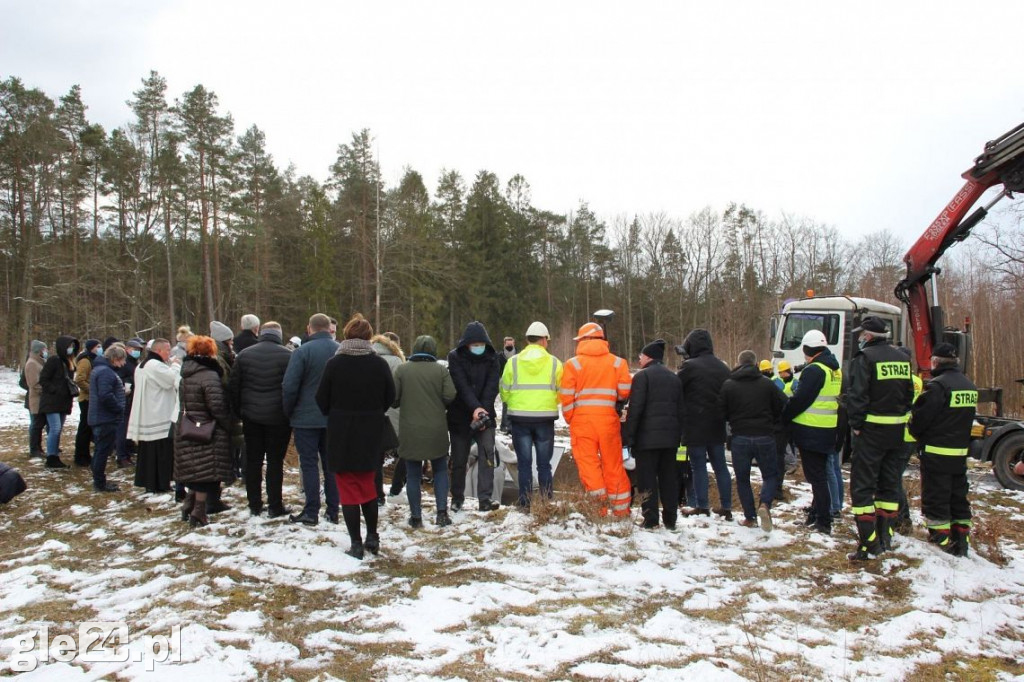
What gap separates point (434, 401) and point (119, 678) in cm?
333

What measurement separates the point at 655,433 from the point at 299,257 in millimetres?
34988

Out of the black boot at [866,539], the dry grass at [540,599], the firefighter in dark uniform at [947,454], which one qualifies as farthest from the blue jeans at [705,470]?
the firefighter in dark uniform at [947,454]

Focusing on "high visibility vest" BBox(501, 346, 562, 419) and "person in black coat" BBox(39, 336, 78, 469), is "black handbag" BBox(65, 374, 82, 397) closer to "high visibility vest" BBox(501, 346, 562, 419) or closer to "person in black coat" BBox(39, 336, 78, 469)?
"person in black coat" BBox(39, 336, 78, 469)

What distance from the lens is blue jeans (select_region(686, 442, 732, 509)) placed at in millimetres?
6527

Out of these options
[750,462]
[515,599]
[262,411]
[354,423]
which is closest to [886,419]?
[750,462]

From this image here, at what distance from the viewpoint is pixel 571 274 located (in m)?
48.7

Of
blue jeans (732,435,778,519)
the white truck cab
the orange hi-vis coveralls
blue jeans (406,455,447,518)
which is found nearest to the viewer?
the orange hi-vis coveralls

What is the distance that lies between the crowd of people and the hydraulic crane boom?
6.40 m

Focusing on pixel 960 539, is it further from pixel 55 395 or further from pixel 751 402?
pixel 55 395

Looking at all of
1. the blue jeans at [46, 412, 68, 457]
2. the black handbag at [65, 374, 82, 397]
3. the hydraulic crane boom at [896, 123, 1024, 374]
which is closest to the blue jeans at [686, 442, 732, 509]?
the hydraulic crane boom at [896, 123, 1024, 374]

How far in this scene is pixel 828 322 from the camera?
13.2 m

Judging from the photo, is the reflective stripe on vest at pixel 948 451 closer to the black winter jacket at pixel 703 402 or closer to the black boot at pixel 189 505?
the black winter jacket at pixel 703 402

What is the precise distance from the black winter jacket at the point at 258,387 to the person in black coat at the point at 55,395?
4.82 meters

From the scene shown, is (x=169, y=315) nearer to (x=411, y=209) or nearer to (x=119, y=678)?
(x=411, y=209)
